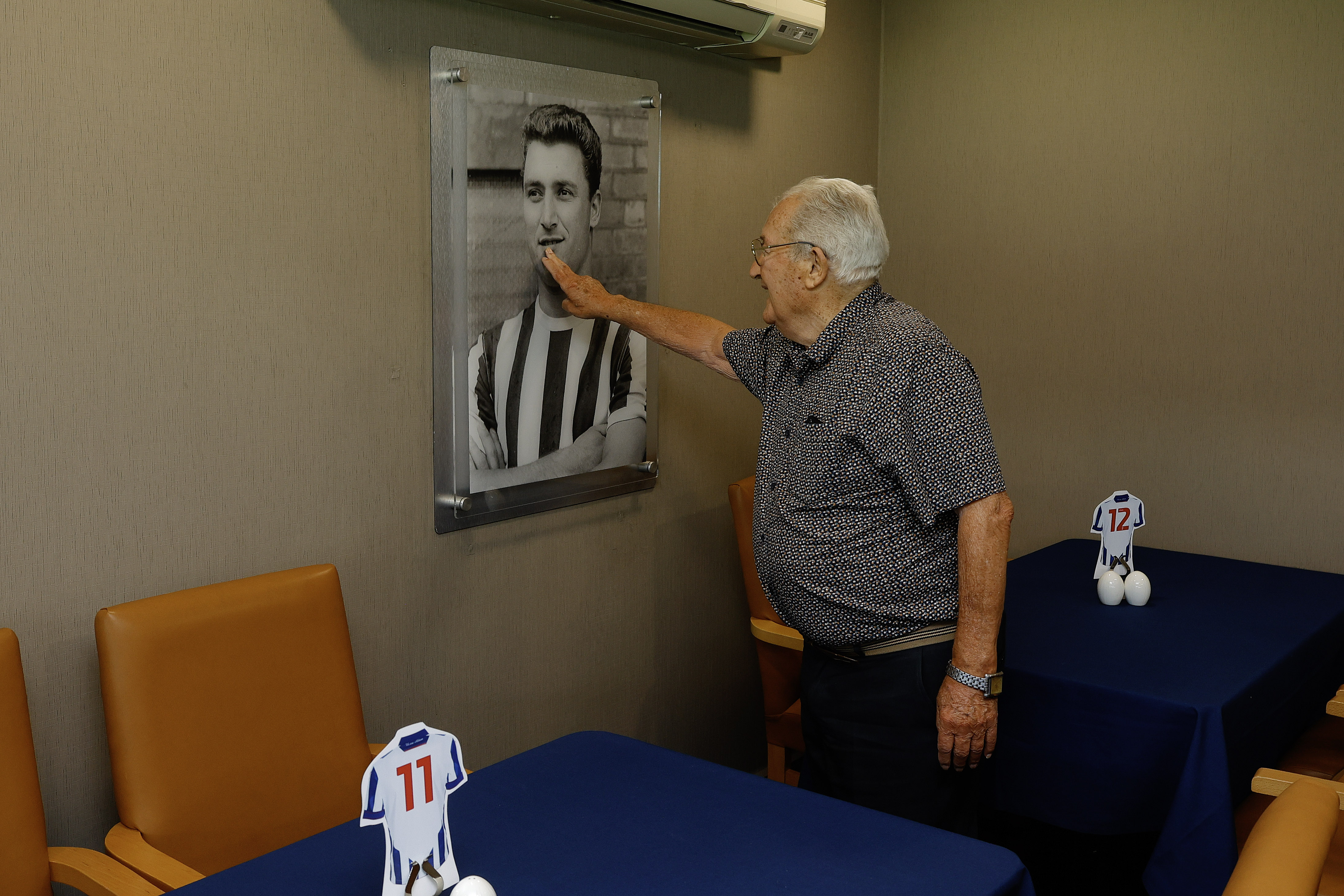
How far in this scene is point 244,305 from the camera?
2.15 metres

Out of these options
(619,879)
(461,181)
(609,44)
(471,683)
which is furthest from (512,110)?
(619,879)

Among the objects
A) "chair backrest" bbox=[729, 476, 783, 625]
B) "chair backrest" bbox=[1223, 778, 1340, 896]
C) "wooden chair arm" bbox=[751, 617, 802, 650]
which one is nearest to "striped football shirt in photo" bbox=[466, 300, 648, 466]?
"chair backrest" bbox=[729, 476, 783, 625]

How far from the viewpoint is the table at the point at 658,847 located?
56.0 inches

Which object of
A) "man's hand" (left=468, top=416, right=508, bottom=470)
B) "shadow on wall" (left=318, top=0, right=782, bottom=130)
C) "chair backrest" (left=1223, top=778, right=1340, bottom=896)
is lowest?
"chair backrest" (left=1223, top=778, right=1340, bottom=896)

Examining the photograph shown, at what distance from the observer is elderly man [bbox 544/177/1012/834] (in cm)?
211

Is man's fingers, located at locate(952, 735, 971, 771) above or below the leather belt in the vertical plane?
below

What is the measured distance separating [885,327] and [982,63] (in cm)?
203

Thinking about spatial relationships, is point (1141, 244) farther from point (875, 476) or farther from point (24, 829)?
point (24, 829)

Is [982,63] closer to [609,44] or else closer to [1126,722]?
[609,44]

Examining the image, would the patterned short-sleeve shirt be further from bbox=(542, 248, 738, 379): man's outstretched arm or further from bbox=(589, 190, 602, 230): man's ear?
bbox=(589, 190, 602, 230): man's ear

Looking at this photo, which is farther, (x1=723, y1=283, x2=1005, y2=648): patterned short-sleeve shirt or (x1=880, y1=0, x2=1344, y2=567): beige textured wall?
(x1=880, y1=0, x2=1344, y2=567): beige textured wall

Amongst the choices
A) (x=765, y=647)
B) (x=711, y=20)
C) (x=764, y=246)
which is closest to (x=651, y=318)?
(x=764, y=246)

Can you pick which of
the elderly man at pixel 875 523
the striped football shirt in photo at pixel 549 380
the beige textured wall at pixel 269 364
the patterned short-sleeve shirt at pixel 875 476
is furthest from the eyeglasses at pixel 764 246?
the beige textured wall at pixel 269 364

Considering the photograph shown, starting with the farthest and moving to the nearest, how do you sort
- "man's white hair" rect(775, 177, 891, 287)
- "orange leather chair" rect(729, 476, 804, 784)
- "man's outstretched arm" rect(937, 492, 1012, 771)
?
"orange leather chair" rect(729, 476, 804, 784) → "man's white hair" rect(775, 177, 891, 287) → "man's outstretched arm" rect(937, 492, 1012, 771)
